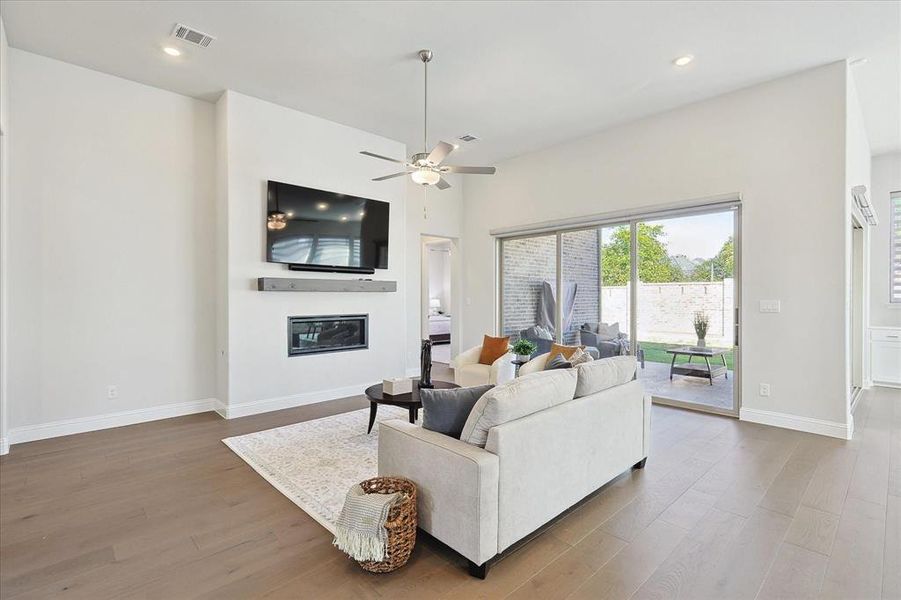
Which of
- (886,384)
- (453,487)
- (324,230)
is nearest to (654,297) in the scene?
(886,384)

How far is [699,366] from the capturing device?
4.98m

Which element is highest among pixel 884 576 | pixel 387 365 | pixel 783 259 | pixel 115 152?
pixel 115 152

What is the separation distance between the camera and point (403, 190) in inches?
241

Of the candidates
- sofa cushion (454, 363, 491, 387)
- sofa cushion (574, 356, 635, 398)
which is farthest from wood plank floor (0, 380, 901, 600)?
sofa cushion (454, 363, 491, 387)

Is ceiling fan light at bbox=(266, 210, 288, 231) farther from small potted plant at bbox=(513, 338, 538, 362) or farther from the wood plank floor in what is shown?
small potted plant at bbox=(513, 338, 538, 362)

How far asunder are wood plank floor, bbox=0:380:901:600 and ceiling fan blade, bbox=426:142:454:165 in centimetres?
263

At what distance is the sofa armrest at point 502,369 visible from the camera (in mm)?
4930

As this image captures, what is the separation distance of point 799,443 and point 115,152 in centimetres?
696

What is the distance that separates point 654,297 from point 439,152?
339 centimetres

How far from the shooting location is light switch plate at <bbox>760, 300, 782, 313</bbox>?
433cm

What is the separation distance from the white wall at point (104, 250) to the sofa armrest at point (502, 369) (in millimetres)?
3198

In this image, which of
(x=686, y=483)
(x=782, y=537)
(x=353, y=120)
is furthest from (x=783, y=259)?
(x=353, y=120)

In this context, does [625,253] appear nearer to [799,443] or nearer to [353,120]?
[799,443]

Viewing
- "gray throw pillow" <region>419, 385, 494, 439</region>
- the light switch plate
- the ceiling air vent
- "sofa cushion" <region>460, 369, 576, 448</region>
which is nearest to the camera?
"sofa cushion" <region>460, 369, 576, 448</region>
